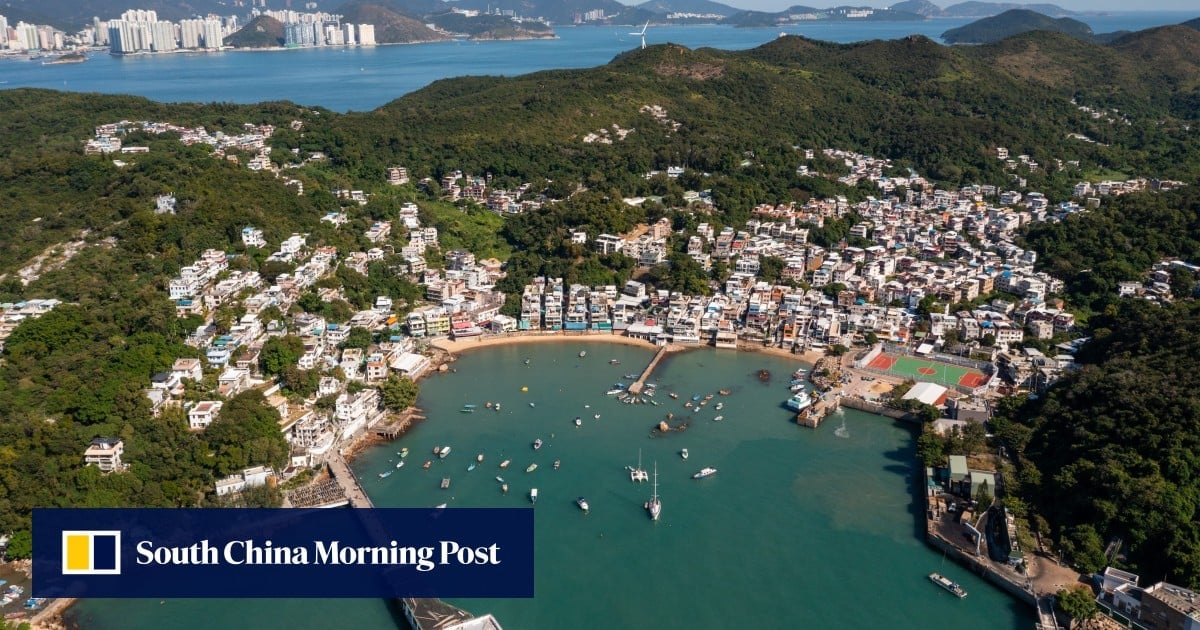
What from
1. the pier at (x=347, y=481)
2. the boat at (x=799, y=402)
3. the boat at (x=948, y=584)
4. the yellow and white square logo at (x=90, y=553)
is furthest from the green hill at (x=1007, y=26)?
the yellow and white square logo at (x=90, y=553)

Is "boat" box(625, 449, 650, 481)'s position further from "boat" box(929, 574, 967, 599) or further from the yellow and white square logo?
the yellow and white square logo

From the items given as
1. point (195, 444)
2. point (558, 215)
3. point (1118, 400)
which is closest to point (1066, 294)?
point (1118, 400)

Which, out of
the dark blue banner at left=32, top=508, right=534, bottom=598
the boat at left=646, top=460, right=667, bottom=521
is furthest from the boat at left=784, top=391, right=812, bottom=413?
the dark blue banner at left=32, top=508, right=534, bottom=598

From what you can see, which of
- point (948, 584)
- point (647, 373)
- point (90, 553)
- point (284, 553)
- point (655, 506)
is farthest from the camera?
point (647, 373)

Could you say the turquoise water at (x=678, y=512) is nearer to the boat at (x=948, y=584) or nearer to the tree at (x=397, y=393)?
the boat at (x=948, y=584)

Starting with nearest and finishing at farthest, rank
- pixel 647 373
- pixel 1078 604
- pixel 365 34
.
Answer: pixel 1078 604
pixel 647 373
pixel 365 34

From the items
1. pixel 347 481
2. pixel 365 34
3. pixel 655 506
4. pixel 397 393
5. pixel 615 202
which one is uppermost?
pixel 365 34

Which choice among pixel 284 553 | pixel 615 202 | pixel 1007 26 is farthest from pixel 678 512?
pixel 1007 26

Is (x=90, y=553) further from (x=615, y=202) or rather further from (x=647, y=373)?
(x=615, y=202)
